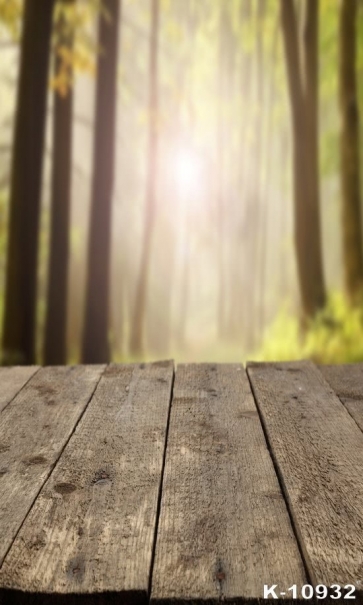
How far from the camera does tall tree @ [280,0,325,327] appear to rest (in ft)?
33.6

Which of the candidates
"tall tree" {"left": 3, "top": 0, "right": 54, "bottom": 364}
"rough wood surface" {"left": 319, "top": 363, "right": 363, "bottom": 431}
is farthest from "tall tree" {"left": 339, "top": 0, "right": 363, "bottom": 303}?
"rough wood surface" {"left": 319, "top": 363, "right": 363, "bottom": 431}

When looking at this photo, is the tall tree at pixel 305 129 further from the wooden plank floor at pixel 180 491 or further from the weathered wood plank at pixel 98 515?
the weathered wood plank at pixel 98 515

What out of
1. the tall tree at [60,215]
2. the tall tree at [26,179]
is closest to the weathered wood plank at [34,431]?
the tall tree at [26,179]

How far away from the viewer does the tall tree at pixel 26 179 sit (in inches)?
280

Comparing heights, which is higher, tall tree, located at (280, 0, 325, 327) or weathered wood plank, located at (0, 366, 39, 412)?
tall tree, located at (280, 0, 325, 327)

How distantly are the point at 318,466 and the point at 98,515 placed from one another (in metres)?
0.61

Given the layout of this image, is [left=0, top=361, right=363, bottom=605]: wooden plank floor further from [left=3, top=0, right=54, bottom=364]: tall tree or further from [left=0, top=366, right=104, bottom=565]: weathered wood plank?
[left=3, top=0, right=54, bottom=364]: tall tree

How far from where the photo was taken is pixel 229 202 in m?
25.3

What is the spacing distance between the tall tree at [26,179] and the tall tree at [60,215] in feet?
4.25

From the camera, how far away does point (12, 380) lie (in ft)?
9.74

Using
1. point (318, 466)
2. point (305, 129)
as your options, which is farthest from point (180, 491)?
point (305, 129)

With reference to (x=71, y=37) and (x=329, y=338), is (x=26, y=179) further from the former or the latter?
(x=329, y=338)

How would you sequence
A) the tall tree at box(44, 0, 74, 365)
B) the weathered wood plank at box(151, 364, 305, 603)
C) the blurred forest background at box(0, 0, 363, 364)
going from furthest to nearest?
1. the tall tree at box(44, 0, 74, 365)
2. the blurred forest background at box(0, 0, 363, 364)
3. the weathered wood plank at box(151, 364, 305, 603)

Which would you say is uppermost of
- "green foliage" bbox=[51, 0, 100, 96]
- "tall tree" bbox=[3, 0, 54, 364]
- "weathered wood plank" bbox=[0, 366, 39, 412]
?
"green foliage" bbox=[51, 0, 100, 96]
